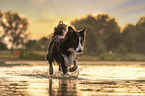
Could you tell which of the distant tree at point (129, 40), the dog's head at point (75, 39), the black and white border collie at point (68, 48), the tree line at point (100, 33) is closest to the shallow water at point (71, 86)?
the black and white border collie at point (68, 48)

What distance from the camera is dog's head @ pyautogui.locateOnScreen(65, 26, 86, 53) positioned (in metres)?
11.4

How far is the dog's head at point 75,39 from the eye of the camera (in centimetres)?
1140

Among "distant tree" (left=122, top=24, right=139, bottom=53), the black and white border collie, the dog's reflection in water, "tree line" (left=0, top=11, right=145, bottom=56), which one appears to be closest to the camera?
the dog's reflection in water

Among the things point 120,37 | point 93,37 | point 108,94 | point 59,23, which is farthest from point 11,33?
point 108,94

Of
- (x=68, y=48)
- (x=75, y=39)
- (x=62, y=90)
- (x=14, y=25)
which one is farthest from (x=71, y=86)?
(x=14, y=25)

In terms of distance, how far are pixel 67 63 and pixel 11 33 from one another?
72189mm

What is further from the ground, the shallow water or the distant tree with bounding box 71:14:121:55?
the distant tree with bounding box 71:14:121:55

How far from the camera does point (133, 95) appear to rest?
7.99 meters

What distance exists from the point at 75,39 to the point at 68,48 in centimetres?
66

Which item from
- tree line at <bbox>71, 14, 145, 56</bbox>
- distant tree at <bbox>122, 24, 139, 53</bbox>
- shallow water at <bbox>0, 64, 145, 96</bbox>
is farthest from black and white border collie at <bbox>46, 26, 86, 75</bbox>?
distant tree at <bbox>122, 24, 139, 53</bbox>

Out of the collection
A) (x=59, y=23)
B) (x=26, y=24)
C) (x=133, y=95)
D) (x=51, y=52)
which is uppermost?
(x=26, y=24)

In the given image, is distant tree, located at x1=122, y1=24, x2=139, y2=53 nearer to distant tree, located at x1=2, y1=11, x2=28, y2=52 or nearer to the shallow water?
distant tree, located at x1=2, y1=11, x2=28, y2=52

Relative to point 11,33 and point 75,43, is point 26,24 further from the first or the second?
point 75,43

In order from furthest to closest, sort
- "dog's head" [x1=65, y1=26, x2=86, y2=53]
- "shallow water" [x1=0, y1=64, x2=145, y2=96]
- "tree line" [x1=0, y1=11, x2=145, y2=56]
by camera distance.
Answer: "tree line" [x1=0, y1=11, x2=145, y2=56] → "dog's head" [x1=65, y1=26, x2=86, y2=53] → "shallow water" [x1=0, y1=64, x2=145, y2=96]
